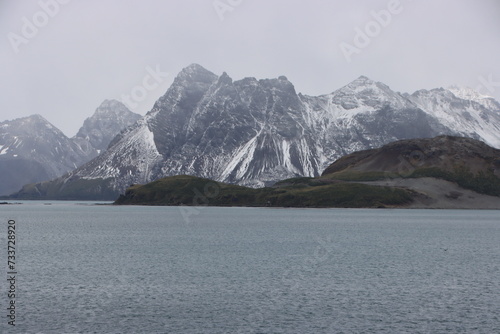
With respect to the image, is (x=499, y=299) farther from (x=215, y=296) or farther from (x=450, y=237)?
(x=450, y=237)

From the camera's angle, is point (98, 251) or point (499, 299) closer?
point (499, 299)

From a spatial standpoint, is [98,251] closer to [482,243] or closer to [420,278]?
[420,278]

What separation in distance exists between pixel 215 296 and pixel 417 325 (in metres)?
26.4

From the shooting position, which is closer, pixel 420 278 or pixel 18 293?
pixel 18 293

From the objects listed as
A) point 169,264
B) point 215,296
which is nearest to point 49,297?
point 215,296

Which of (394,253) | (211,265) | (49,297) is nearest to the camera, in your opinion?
(49,297)

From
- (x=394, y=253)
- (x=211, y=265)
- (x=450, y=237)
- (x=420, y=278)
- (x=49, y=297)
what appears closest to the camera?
(x=49, y=297)

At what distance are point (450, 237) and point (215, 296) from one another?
122836mm

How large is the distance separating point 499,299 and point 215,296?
35806 millimetres

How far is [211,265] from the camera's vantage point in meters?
106

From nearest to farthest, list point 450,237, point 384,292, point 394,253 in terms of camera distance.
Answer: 1. point 384,292
2. point 394,253
3. point 450,237

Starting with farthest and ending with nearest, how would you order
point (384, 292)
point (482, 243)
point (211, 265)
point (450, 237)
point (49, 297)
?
1. point (450, 237)
2. point (482, 243)
3. point (211, 265)
4. point (384, 292)
5. point (49, 297)

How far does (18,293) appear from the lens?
75875 mm

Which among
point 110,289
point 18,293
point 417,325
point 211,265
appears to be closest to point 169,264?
point 211,265
